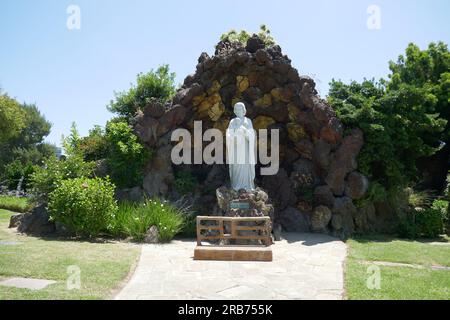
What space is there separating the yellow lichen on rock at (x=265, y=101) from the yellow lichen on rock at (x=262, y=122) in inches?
16.6

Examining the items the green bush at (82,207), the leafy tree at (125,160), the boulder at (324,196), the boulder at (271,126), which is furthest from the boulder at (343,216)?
the green bush at (82,207)

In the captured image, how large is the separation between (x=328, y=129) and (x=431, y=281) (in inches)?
256

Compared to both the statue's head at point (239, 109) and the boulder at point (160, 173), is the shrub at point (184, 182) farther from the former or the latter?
the statue's head at point (239, 109)

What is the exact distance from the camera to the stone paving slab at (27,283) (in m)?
5.56

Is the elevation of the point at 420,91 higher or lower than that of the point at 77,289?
higher

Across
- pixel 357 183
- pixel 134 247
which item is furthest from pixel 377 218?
pixel 134 247

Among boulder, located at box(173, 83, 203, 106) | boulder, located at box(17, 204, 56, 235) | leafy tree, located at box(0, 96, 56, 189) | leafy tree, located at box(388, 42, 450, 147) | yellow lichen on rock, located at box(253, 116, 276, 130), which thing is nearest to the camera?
boulder, located at box(17, 204, 56, 235)

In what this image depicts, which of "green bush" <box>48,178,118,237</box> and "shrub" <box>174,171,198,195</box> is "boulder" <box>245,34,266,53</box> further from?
"green bush" <box>48,178,118,237</box>

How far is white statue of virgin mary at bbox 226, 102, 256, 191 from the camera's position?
440 inches

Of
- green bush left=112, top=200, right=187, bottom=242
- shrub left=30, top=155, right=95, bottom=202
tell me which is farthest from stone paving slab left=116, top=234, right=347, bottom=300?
shrub left=30, top=155, right=95, bottom=202

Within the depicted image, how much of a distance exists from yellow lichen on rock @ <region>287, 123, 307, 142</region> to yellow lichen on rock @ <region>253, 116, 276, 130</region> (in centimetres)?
72

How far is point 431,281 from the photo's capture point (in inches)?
256

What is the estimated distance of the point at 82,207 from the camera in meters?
9.91
